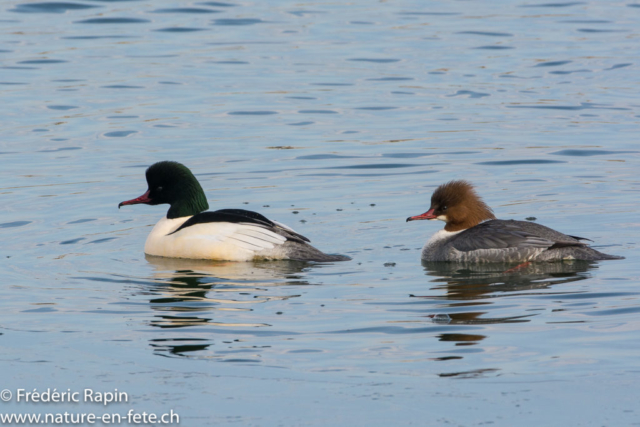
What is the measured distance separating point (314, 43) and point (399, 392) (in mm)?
16617

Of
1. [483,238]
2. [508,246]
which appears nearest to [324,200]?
[483,238]

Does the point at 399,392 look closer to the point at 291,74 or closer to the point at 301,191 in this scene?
the point at 301,191

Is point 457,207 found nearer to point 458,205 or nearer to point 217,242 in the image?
point 458,205

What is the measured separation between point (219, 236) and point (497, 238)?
257cm

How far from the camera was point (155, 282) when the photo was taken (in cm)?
891

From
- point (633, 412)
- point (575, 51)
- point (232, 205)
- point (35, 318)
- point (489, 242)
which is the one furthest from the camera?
point (575, 51)

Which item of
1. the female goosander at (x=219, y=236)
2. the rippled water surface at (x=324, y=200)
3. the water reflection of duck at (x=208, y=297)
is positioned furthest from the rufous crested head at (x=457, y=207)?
the water reflection of duck at (x=208, y=297)

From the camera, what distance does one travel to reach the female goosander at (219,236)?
31.7 feet

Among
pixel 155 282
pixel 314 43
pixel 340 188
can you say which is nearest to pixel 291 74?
pixel 314 43

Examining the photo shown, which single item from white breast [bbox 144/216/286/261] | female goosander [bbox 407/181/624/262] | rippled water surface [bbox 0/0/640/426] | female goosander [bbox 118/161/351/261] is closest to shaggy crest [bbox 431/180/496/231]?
female goosander [bbox 407/181/624/262]

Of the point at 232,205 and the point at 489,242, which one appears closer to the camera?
the point at 489,242

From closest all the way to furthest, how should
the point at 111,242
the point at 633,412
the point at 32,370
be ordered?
the point at 633,412, the point at 32,370, the point at 111,242

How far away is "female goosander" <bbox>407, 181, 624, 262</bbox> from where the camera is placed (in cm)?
929

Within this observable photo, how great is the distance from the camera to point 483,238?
31.2 ft
